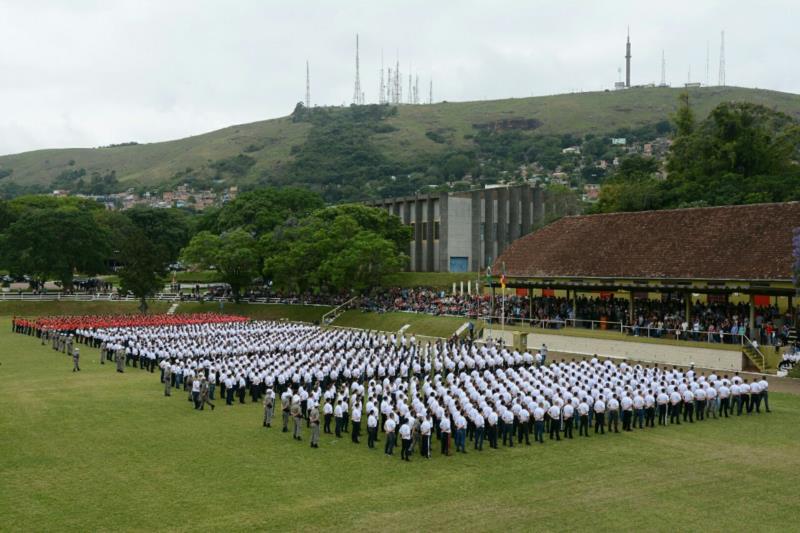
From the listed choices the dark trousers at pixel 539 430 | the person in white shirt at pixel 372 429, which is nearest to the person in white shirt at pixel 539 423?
the dark trousers at pixel 539 430

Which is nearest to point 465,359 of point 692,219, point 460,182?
point 692,219

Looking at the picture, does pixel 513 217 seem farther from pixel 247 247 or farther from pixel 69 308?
pixel 69 308

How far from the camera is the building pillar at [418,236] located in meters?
60.7

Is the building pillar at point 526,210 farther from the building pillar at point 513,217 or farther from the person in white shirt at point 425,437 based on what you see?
the person in white shirt at point 425,437

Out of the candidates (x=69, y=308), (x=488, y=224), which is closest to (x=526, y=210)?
(x=488, y=224)

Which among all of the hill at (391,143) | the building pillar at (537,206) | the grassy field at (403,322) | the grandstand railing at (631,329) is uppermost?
the hill at (391,143)

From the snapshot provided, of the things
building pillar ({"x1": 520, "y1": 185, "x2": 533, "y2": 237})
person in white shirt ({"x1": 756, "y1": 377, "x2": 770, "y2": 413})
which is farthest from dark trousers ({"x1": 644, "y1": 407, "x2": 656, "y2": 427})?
building pillar ({"x1": 520, "y1": 185, "x2": 533, "y2": 237})

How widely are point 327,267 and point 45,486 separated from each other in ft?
118

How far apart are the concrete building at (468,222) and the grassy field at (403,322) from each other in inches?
473

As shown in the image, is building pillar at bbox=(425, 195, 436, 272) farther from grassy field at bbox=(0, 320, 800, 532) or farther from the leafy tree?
grassy field at bbox=(0, 320, 800, 532)

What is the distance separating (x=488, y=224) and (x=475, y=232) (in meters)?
1.30

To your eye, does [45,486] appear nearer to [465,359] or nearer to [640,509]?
[640,509]

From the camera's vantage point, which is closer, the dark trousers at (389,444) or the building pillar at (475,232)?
the dark trousers at (389,444)

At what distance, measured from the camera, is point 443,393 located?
1806 centimetres
